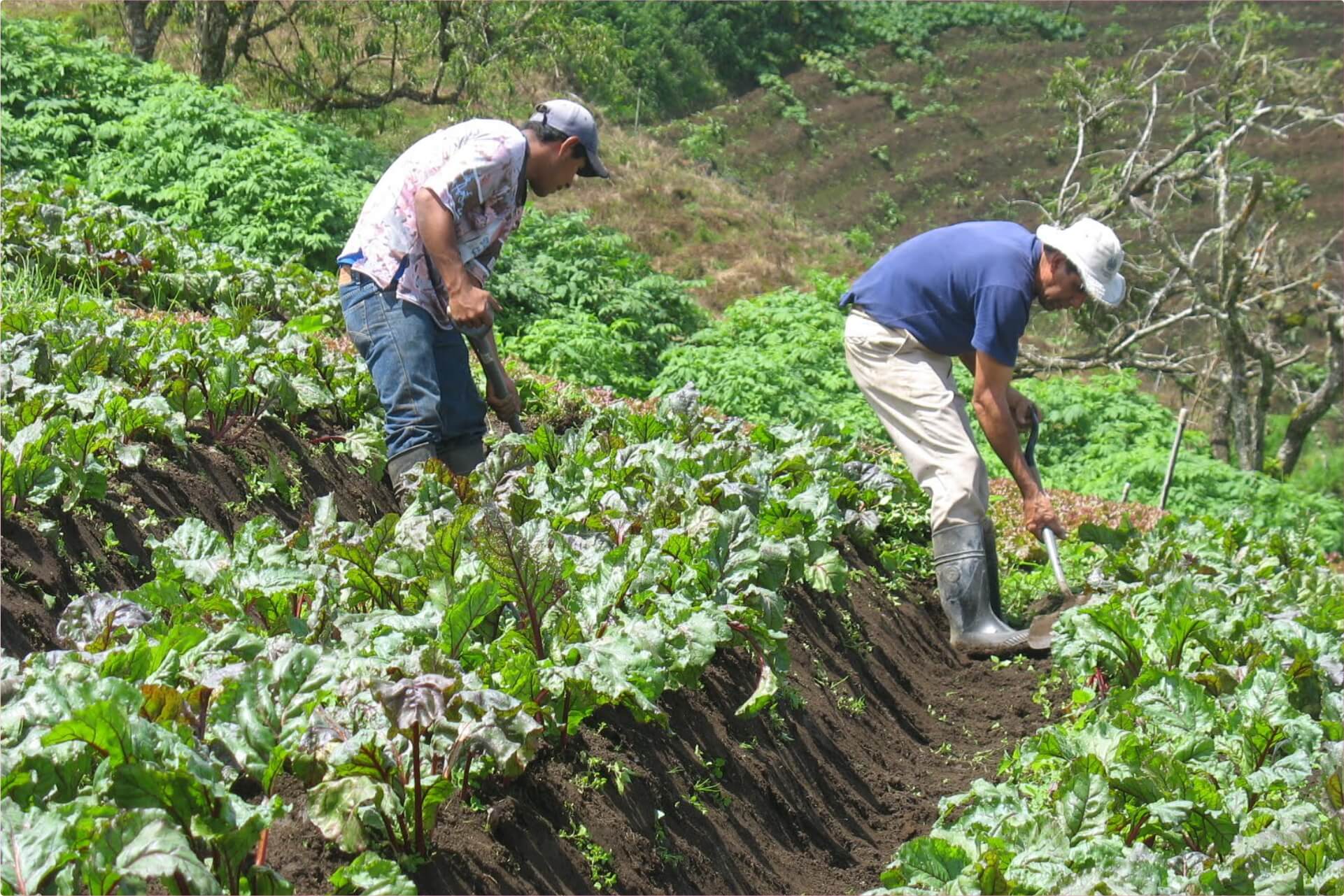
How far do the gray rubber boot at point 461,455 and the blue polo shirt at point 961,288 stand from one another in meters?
1.75

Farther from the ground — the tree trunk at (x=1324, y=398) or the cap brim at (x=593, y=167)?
the cap brim at (x=593, y=167)

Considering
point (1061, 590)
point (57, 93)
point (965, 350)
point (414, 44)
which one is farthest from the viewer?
point (414, 44)

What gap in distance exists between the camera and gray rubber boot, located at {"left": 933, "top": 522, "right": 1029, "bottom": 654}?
5.71 m

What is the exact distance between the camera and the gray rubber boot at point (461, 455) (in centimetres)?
521

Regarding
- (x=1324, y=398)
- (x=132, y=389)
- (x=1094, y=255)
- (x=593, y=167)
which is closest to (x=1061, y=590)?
(x=1094, y=255)

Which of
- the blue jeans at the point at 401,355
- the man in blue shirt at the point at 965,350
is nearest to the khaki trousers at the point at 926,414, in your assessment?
the man in blue shirt at the point at 965,350

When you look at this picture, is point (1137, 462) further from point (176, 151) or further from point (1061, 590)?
point (176, 151)

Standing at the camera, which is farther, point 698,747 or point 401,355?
point 401,355

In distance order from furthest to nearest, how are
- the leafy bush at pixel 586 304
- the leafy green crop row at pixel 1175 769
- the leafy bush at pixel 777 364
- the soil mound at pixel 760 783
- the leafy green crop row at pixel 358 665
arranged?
the leafy bush at pixel 586 304 → the leafy bush at pixel 777 364 → the soil mound at pixel 760 783 → the leafy green crop row at pixel 1175 769 → the leafy green crop row at pixel 358 665

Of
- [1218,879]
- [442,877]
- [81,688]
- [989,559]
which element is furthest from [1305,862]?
[989,559]

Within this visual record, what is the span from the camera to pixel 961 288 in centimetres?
548

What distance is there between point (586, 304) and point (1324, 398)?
336 inches

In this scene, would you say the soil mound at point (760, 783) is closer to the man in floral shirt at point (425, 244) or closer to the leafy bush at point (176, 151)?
the man in floral shirt at point (425, 244)

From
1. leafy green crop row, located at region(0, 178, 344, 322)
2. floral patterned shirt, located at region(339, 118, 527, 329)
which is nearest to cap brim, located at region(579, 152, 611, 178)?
floral patterned shirt, located at region(339, 118, 527, 329)
